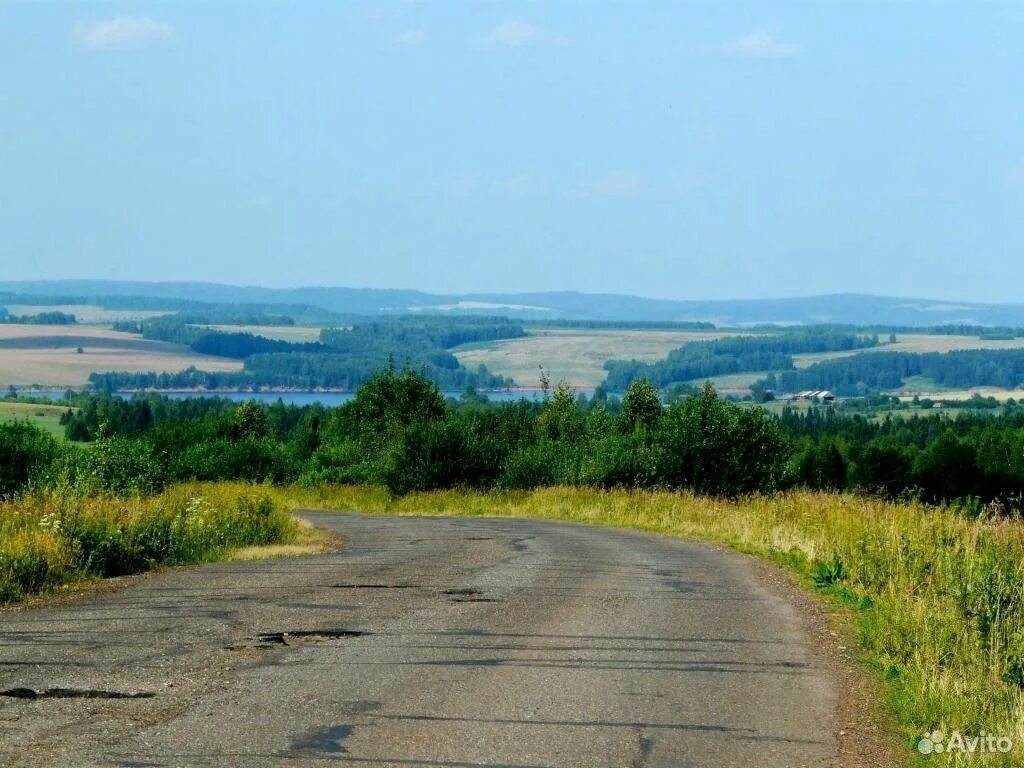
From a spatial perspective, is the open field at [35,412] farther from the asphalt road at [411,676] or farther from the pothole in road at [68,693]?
the pothole in road at [68,693]

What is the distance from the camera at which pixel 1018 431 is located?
141 meters

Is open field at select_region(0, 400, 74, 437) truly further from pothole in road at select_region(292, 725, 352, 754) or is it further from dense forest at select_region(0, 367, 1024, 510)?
pothole in road at select_region(292, 725, 352, 754)

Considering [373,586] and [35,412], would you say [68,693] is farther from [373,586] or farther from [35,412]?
[35,412]

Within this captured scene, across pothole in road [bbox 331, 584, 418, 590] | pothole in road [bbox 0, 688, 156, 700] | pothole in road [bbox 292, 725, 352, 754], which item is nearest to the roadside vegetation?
pothole in road [bbox 331, 584, 418, 590]

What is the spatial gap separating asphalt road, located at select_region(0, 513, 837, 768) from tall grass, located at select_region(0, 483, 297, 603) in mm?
1016

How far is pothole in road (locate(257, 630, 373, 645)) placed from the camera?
40.2ft

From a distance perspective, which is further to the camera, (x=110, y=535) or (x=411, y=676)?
(x=110, y=535)

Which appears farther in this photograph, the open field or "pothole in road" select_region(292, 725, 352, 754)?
the open field

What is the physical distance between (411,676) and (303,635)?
2213 millimetres

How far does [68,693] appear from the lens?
9602mm

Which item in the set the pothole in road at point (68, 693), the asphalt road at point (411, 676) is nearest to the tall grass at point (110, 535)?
the asphalt road at point (411, 676)

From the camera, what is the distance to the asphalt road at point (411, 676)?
27.8 feet

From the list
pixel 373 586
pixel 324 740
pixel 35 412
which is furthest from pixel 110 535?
pixel 35 412

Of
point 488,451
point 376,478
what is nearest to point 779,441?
point 488,451
